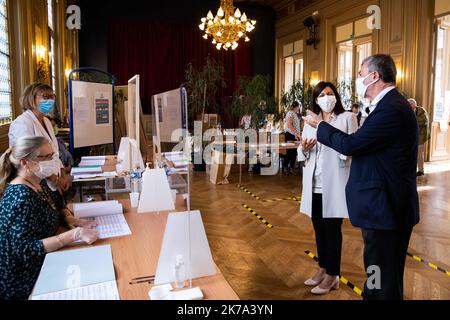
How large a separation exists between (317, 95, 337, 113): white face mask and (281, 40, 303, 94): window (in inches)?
429

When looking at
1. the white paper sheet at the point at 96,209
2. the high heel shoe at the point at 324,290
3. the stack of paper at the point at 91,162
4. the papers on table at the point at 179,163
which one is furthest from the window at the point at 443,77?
the white paper sheet at the point at 96,209

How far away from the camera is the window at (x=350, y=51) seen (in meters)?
10.2

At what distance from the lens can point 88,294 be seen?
1.34 m

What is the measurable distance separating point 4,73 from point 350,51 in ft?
30.2

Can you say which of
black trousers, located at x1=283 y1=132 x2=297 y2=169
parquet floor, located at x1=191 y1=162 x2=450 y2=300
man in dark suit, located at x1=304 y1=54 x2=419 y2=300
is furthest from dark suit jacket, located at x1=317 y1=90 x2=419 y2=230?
black trousers, located at x1=283 y1=132 x2=297 y2=169

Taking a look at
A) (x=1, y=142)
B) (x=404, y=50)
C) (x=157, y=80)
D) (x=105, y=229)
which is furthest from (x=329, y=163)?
(x=157, y=80)

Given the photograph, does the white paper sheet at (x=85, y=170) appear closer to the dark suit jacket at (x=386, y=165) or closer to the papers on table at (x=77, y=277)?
the papers on table at (x=77, y=277)

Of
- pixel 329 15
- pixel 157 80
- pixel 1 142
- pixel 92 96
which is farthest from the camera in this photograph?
pixel 157 80

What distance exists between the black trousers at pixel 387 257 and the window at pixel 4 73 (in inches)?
183

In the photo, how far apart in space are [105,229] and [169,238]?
0.76 m

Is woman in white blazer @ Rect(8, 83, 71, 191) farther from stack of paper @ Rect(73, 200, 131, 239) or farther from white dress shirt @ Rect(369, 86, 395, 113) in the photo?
white dress shirt @ Rect(369, 86, 395, 113)

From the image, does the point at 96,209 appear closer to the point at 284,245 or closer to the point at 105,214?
the point at 105,214
